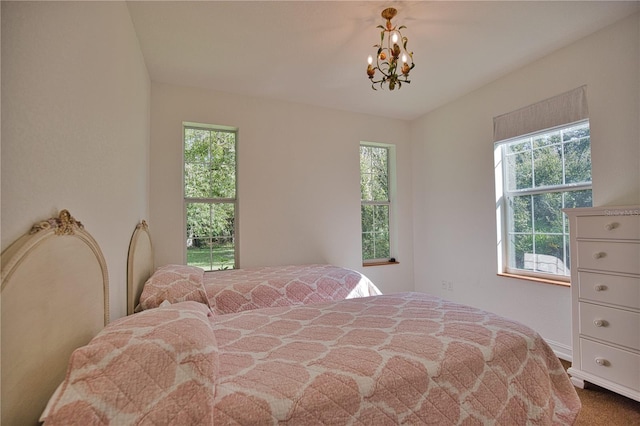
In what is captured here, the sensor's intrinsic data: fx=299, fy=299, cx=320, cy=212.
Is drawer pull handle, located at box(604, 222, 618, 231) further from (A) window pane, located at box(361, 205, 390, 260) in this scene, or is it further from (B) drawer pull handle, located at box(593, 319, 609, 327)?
(A) window pane, located at box(361, 205, 390, 260)

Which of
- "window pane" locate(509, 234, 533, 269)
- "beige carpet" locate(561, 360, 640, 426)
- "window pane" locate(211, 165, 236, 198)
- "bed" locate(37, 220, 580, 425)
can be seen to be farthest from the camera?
"window pane" locate(211, 165, 236, 198)

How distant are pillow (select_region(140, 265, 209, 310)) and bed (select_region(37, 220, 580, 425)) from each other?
520mm

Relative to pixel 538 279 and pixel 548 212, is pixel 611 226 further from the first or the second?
pixel 538 279

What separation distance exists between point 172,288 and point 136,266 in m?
0.29

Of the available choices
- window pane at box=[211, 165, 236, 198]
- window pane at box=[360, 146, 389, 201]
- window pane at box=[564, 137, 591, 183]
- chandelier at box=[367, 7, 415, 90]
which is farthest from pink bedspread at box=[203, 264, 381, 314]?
window pane at box=[564, 137, 591, 183]

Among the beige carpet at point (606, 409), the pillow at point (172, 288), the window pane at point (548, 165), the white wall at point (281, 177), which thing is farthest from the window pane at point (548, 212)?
→ the pillow at point (172, 288)

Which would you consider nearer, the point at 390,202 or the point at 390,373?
the point at 390,373

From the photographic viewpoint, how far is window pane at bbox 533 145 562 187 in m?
2.76

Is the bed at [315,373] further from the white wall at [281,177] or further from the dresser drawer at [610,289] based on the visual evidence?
the white wall at [281,177]

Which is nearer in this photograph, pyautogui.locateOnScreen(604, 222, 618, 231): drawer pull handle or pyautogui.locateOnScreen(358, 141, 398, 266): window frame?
pyautogui.locateOnScreen(604, 222, 618, 231): drawer pull handle

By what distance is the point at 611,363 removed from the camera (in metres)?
2.02

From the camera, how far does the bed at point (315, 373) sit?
33.2 inches

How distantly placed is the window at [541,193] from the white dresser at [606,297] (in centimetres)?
54

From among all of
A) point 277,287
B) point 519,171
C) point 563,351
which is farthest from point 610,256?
point 277,287
